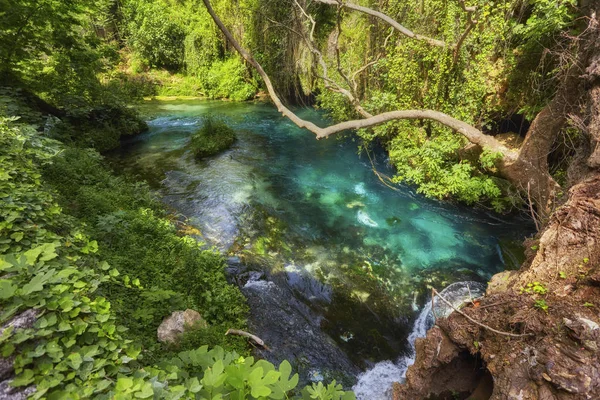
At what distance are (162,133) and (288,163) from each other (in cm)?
557

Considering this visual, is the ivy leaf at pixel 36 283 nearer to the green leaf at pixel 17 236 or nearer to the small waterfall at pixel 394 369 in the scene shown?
the green leaf at pixel 17 236

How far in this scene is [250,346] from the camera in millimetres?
3912

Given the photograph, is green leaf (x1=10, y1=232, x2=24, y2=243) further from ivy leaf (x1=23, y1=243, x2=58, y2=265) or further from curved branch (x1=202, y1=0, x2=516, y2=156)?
curved branch (x1=202, y1=0, x2=516, y2=156)

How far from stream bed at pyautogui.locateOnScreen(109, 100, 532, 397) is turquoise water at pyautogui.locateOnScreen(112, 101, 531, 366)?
0.07ft

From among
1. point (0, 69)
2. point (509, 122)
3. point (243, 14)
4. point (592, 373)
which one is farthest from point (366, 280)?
point (243, 14)

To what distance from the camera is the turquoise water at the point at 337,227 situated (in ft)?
15.9

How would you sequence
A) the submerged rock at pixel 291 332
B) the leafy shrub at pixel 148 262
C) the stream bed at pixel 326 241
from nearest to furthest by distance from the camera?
1. the leafy shrub at pixel 148 262
2. the submerged rock at pixel 291 332
3. the stream bed at pixel 326 241

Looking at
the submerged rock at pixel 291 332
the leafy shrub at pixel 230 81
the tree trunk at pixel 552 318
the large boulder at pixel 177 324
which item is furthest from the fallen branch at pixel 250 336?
the leafy shrub at pixel 230 81

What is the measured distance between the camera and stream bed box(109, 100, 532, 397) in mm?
4266

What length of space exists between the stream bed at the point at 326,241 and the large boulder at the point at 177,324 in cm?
87

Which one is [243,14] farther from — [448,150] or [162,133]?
[448,150]

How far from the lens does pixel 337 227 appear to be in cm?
647

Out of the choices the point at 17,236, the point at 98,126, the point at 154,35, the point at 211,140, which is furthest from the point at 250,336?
the point at 154,35

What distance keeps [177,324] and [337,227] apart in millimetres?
3901
